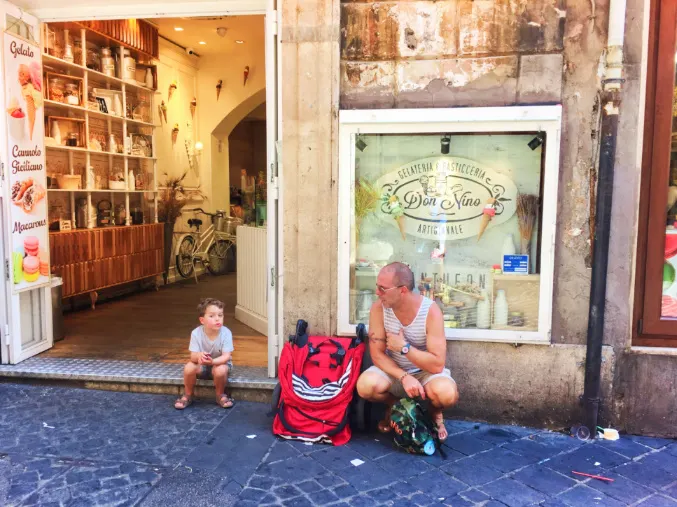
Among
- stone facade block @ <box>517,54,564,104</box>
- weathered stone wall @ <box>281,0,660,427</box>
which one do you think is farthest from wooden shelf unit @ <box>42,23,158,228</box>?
stone facade block @ <box>517,54,564,104</box>

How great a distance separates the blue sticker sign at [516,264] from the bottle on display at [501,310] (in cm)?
17

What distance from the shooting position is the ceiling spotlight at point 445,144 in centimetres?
419

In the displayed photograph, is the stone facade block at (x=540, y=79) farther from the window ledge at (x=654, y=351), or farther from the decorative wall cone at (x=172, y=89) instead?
the decorative wall cone at (x=172, y=89)

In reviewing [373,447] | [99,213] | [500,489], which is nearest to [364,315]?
[373,447]

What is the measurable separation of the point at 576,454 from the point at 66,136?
7081mm

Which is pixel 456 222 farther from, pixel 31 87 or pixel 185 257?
pixel 185 257

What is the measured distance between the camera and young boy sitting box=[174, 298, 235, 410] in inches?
171

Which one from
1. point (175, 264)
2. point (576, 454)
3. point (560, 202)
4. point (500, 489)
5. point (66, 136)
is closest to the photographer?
point (500, 489)

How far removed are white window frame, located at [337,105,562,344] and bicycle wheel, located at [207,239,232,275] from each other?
7154mm

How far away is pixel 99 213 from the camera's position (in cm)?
795

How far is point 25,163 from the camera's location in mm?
4898

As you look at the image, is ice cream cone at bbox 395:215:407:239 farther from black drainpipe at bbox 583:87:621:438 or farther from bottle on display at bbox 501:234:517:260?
black drainpipe at bbox 583:87:621:438

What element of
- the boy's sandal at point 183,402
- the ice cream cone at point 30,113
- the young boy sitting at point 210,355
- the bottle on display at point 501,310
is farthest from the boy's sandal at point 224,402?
the ice cream cone at point 30,113

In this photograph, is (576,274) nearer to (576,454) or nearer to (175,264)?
(576,454)
